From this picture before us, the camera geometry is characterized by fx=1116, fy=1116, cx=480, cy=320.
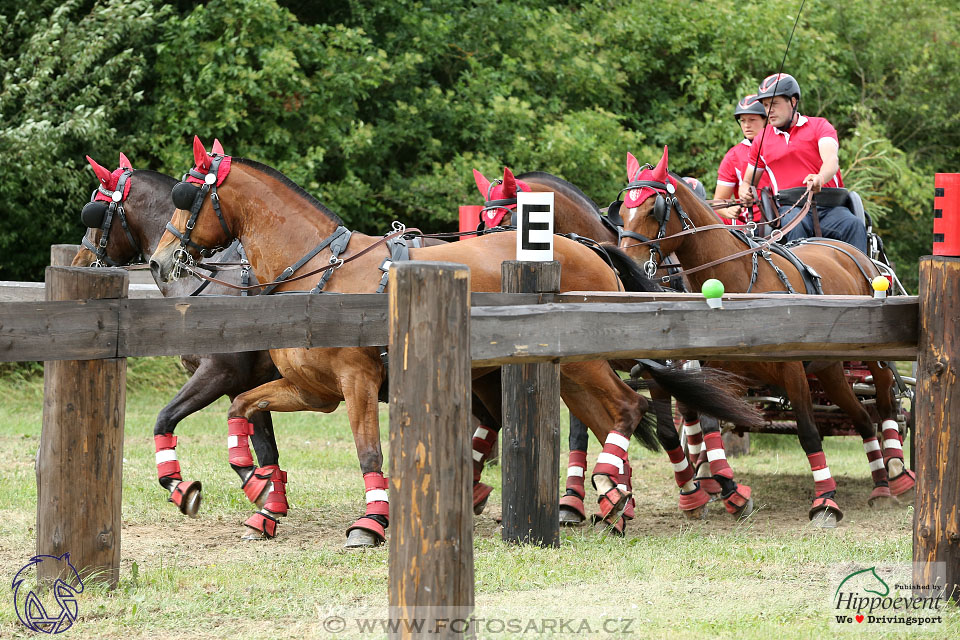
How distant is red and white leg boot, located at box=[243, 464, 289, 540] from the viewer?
6.68m

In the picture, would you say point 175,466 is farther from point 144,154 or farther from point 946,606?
point 144,154

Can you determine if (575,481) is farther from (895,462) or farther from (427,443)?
(427,443)

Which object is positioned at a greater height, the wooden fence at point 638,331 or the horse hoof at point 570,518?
the wooden fence at point 638,331

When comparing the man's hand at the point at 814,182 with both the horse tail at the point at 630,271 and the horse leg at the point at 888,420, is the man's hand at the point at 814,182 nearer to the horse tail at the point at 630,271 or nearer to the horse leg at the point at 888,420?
the horse leg at the point at 888,420

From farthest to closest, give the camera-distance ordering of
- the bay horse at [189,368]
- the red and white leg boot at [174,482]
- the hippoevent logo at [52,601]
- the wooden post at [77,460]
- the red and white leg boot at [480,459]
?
the red and white leg boot at [480,459], the bay horse at [189,368], the red and white leg boot at [174,482], the wooden post at [77,460], the hippoevent logo at [52,601]

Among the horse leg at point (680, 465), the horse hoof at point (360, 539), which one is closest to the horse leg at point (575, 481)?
the horse leg at point (680, 465)

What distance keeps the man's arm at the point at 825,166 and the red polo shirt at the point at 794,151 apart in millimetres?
79

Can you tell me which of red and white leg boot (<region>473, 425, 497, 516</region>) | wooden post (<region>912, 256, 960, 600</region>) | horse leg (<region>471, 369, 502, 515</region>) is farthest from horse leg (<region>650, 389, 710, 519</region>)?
wooden post (<region>912, 256, 960, 600</region>)

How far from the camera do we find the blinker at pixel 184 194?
6441 millimetres

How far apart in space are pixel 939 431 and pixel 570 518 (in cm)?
297

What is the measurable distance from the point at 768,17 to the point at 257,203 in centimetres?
1387

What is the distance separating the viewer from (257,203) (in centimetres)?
657

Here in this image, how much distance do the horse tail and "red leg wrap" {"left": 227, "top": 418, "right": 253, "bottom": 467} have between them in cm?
252

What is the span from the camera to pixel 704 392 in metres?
7.08
